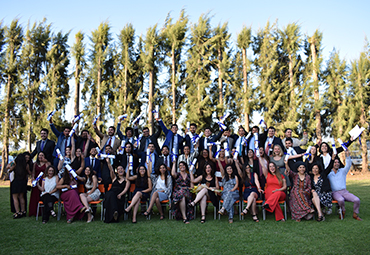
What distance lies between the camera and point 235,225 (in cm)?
586

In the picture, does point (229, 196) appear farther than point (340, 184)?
No

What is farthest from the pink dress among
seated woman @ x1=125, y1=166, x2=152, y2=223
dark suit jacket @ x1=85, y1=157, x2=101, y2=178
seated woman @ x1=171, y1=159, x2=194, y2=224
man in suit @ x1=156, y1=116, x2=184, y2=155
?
seated woman @ x1=171, y1=159, x2=194, y2=224

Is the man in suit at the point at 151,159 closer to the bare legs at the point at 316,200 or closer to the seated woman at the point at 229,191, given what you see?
the seated woman at the point at 229,191

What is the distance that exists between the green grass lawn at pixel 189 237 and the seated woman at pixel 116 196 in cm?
24

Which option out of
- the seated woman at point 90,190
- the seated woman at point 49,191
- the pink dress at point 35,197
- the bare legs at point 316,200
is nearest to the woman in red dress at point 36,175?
the pink dress at point 35,197

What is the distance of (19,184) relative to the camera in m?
7.17

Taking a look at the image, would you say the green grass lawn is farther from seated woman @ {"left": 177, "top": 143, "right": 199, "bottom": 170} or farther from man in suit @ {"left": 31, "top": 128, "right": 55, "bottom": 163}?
man in suit @ {"left": 31, "top": 128, "right": 55, "bottom": 163}

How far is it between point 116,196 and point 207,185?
6.89ft

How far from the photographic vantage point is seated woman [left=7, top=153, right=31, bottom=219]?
23.1 ft

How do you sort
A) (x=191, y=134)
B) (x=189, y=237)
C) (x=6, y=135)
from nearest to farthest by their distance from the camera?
(x=189, y=237)
(x=191, y=134)
(x=6, y=135)

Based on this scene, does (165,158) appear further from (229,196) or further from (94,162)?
(229,196)

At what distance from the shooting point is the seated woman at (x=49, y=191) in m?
6.37

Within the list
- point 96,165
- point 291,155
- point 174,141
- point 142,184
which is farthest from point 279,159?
point 96,165

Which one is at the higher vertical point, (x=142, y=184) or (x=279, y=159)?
(x=279, y=159)
